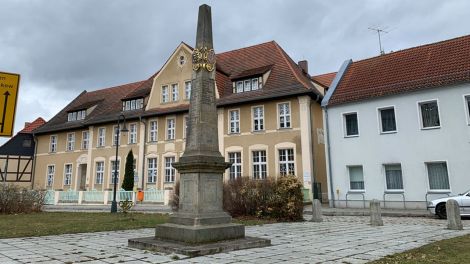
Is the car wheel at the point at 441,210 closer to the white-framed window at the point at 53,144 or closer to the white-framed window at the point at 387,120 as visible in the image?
the white-framed window at the point at 387,120

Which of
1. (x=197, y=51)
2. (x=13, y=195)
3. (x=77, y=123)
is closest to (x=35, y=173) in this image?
(x=77, y=123)

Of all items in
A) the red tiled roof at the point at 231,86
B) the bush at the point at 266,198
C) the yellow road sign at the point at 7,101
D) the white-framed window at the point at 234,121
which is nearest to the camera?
the yellow road sign at the point at 7,101

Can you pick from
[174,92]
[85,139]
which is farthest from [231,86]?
[85,139]

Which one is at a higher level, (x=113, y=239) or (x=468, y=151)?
(x=468, y=151)

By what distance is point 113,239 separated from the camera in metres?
9.65

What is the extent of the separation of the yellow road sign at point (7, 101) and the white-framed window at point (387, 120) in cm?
1990

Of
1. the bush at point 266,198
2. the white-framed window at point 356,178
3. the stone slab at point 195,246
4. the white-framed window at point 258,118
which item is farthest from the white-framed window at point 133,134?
the stone slab at point 195,246

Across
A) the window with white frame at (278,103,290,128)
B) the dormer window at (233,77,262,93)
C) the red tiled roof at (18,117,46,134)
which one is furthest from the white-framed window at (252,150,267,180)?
the red tiled roof at (18,117,46,134)

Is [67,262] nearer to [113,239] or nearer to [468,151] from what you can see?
[113,239]

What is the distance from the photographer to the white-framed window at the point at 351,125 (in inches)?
885

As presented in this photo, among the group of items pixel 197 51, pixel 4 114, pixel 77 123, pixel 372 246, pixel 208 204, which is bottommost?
pixel 372 246

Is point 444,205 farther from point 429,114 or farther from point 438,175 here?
point 429,114

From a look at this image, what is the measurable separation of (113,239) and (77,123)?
3218 cm

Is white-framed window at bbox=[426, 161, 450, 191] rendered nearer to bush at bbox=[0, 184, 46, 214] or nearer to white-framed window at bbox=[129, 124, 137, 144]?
bush at bbox=[0, 184, 46, 214]
